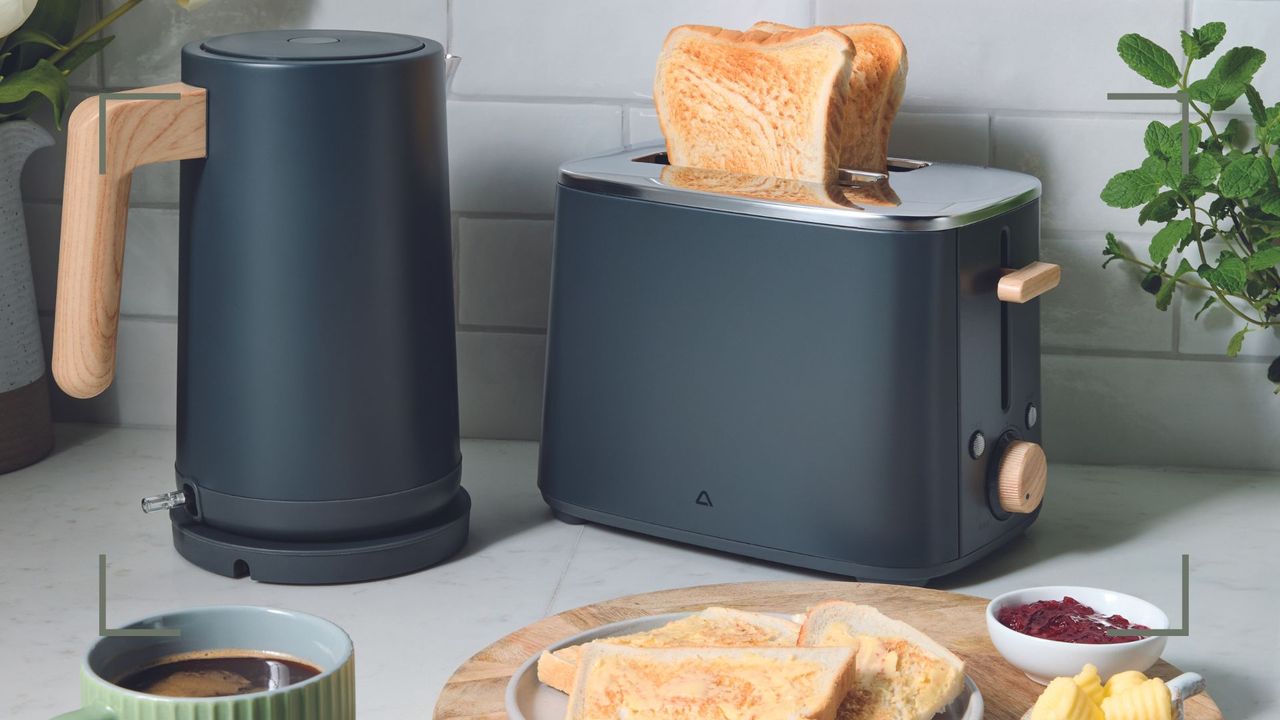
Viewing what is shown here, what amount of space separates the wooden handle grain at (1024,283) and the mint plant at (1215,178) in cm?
15

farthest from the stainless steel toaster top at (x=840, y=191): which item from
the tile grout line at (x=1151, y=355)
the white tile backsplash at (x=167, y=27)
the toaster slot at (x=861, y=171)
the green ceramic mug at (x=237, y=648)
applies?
the green ceramic mug at (x=237, y=648)

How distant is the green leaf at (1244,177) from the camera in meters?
1.02

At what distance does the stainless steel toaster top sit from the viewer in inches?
34.9

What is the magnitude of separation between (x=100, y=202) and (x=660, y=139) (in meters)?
0.44

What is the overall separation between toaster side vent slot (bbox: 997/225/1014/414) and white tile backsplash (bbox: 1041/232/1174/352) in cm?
24

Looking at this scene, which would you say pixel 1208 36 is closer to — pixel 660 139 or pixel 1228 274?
pixel 1228 274

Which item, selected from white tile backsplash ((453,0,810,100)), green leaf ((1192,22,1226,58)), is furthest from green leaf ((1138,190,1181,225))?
white tile backsplash ((453,0,810,100))

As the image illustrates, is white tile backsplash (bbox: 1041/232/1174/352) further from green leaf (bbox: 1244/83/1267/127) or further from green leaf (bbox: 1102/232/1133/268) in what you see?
green leaf (bbox: 1244/83/1267/127)

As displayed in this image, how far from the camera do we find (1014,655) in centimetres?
74

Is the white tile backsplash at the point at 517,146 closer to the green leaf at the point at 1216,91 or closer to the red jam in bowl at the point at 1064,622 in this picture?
the green leaf at the point at 1216,91

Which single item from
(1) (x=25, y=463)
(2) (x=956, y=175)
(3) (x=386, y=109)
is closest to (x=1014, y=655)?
(2) (x=956, y=175)

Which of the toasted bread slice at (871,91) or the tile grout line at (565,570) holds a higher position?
the toasted bread slice at (871,91)

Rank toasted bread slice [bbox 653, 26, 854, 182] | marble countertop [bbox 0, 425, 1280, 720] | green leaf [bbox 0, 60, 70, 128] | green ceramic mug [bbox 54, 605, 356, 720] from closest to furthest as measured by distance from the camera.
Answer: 1. green ceramic mug [bbox 54, 605, 356, 720]
2. marble countertop [bbox 0, 425, 1280, 720]
3. toasted bread slice [bbox 653, 26, 854, 182]
4. green leaf [bbox 0, 60, 70, 128]

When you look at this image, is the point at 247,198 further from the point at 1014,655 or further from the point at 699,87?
the point at 1014,655
